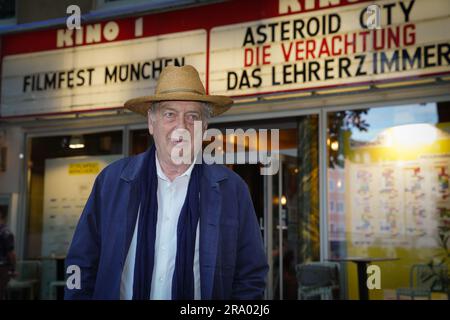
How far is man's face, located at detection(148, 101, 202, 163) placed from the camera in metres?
3.18

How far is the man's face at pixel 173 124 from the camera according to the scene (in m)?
3.18

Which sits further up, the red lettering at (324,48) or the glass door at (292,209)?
the red lettering at (324,48)

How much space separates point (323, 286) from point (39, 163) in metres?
4.40

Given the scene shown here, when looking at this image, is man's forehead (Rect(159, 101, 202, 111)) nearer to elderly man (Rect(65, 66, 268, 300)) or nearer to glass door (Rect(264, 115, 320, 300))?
elderly man (Rect(65, 66, 268, 300))

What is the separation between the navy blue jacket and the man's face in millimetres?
153

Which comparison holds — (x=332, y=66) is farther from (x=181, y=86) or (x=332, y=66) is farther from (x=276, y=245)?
(x=181, y=86)

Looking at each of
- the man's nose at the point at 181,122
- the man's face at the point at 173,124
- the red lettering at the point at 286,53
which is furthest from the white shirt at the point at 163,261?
the red lettering at the point at 286,53

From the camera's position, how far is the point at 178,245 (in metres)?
2.96

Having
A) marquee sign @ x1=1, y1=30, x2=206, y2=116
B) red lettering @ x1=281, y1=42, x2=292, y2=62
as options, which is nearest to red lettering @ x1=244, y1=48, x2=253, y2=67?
red lettering @ x1=281, y1=42, x2=292, y2=62

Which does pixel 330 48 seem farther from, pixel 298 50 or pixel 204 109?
pixel 204 109

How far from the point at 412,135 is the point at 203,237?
14.5ft

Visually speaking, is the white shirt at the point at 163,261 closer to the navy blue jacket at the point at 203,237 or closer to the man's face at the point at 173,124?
the navy blue jacket at the point at 203,237

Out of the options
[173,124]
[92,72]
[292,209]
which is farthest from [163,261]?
[92,72]
